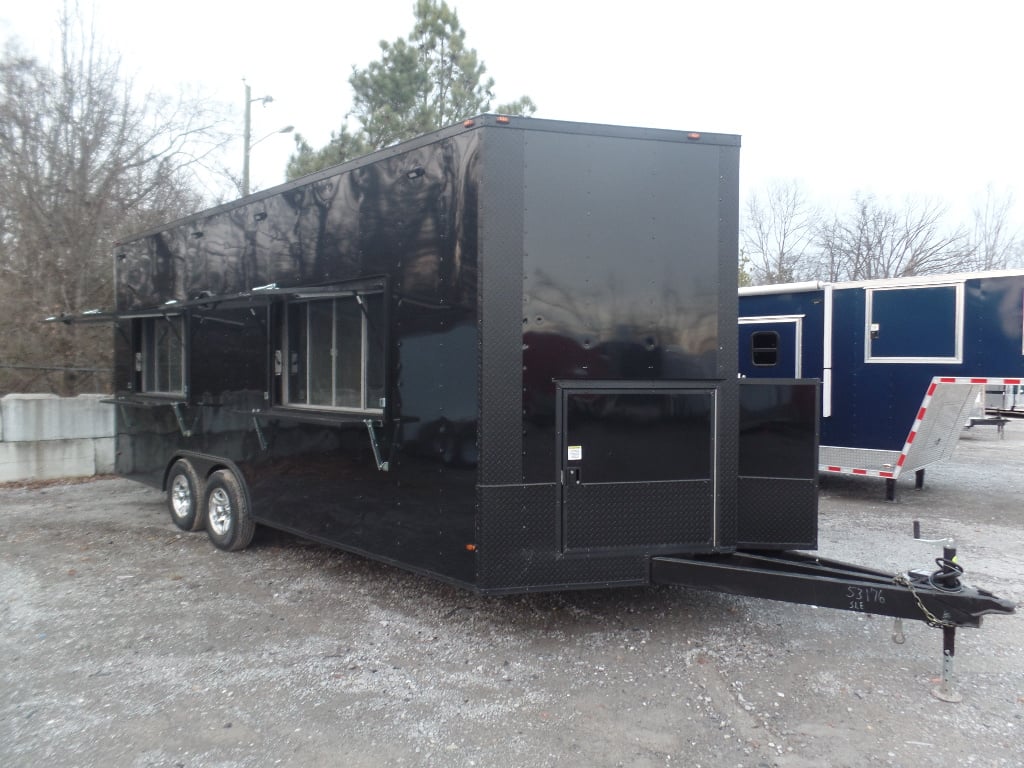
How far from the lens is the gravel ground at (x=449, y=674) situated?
326 centimetres

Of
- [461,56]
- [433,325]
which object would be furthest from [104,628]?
[461,56]

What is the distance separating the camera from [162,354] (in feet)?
24.7

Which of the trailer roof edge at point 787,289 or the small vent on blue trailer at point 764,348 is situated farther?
the small vent on blue trailer at point 764,348

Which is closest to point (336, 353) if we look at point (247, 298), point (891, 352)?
point (247, 298)

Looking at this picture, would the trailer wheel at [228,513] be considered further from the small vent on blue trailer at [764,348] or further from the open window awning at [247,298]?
the small vent on blue trailer at [764,348]

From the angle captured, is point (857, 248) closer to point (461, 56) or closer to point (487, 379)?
point (461, 56)

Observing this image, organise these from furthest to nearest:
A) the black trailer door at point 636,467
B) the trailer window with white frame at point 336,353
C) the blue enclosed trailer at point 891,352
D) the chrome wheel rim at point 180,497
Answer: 1. the blue enclosed trailer at point 891,352
2. the chrome wheel rim at point 180,497
3. the trailer window with white frame at point 336,353
4. the black trailer door at point 636,467

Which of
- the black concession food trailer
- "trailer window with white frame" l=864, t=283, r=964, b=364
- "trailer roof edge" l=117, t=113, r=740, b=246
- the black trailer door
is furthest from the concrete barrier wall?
"trailer window with white frame" l=864, t=283, r=964, b=364

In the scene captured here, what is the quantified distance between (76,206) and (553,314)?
11.0m

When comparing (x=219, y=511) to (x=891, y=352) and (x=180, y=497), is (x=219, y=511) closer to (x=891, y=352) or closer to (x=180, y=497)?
(x=180, y=497)

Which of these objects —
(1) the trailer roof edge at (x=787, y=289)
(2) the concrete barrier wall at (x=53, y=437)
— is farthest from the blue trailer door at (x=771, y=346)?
(2) the concrete barrier wall at (x=53, y=437)

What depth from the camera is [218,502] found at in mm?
6520

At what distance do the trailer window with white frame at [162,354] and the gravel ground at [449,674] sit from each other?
6.12ft

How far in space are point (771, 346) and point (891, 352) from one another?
1.42 metres
